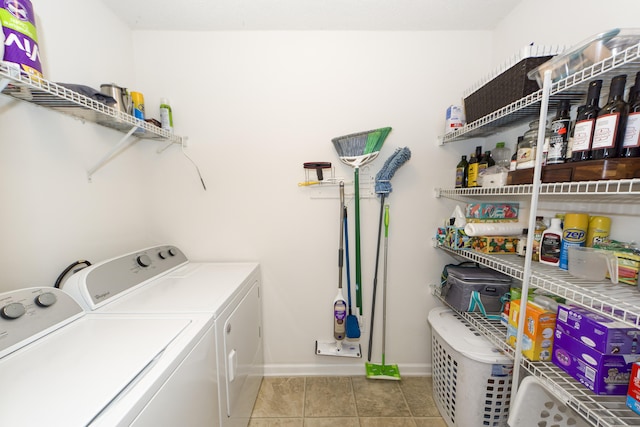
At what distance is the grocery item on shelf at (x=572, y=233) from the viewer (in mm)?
971

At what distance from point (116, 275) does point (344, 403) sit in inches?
60.6

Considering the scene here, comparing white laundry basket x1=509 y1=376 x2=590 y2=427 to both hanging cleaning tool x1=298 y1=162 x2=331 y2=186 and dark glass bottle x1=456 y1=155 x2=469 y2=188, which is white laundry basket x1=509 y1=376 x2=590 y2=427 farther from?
hanging cleaning tool x1=298 y1=162 x2=331 y2=186

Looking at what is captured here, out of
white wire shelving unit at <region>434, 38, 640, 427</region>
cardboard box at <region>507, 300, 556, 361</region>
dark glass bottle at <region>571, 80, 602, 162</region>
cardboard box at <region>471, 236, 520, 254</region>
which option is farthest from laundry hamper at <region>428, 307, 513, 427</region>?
dark glass bottle at <region>571, 80, 602, 162</region>

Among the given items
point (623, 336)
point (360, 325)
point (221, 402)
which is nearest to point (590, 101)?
point (623, 336)

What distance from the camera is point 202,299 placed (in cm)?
107

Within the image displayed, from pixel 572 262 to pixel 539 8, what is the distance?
4.40 ft

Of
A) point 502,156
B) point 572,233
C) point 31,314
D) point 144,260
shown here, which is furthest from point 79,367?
point 502,156

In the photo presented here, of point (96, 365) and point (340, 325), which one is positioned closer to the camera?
point (96, 365)

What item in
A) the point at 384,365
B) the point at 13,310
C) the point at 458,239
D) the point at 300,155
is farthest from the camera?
the point at 384,365

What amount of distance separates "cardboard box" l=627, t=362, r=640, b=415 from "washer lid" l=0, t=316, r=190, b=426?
1.42 m

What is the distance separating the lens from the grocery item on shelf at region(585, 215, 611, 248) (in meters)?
0.95

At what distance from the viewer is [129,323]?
0.90 meters

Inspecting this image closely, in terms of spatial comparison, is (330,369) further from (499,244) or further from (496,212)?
(496,212)

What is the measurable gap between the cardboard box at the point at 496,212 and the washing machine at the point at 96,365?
1.51 m
